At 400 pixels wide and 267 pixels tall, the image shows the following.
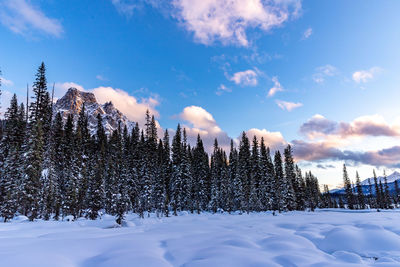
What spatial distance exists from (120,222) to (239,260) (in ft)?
52.8

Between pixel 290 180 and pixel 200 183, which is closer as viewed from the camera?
pixel 200 183

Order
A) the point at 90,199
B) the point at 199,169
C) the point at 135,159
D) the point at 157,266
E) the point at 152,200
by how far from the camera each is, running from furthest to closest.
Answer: the point at 199,169, the point at 135,159, the point at 152,200, the point at 90,199, the point at 157,266

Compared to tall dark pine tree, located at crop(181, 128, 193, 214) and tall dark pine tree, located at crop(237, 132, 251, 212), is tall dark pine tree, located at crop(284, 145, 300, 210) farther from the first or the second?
tall dark pine tree, located at crop(181, 128, 193, 214)

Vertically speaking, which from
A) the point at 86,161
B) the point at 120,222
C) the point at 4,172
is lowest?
the point at 120,222

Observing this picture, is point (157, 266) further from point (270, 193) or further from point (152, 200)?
point (270, 193)

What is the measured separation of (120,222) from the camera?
18.8 m

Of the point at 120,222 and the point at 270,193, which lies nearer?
the point at 120,222

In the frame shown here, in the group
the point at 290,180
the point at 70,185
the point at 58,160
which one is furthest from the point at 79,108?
the point at 290,180

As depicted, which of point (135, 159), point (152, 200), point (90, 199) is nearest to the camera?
point (90, 199)

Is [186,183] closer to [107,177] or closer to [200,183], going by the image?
[200,183]

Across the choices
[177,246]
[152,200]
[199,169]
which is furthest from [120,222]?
[199,169]

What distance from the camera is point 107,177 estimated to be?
125 feet

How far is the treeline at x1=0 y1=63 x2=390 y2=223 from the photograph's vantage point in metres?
26.9

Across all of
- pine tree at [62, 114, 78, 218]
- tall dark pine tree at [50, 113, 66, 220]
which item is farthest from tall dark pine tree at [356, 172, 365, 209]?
tall dark pine tree at [50, 113, 66, 220]
